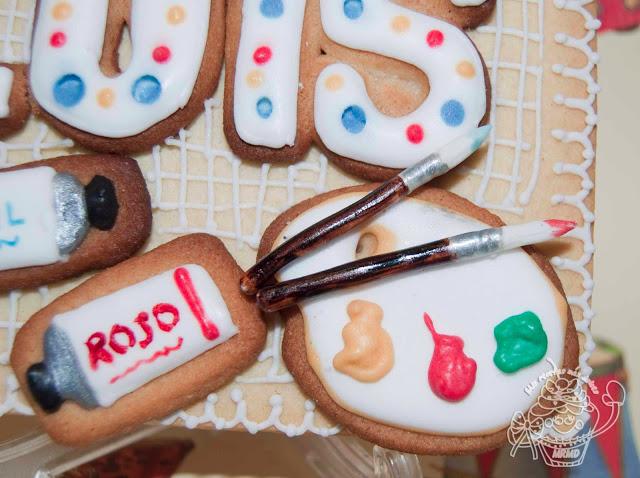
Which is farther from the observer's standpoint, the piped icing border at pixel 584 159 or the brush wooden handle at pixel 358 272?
the piped icing border at pixel 584 159

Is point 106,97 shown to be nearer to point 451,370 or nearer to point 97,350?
point 97,350

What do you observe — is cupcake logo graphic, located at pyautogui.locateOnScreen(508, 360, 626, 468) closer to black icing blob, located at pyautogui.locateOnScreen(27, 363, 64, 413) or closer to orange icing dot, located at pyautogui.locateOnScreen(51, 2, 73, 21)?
black icing blob, located at pyautogui.locateOnScreen(27, 363, 64, 413)

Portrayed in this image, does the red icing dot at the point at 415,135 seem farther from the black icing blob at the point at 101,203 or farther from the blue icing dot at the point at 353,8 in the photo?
the black icing blob at the point at 101,203

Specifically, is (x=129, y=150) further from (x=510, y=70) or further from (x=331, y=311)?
(x=510, y=70)

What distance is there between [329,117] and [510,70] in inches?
11.9

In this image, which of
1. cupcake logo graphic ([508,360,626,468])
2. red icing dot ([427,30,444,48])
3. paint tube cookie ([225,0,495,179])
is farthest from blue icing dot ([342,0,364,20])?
cupcake logo graphic ([508,360,626,468])

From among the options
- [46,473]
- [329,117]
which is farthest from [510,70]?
[46,473]

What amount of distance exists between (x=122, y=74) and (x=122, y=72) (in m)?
0.03

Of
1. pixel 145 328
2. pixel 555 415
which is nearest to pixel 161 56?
pixel 145 328

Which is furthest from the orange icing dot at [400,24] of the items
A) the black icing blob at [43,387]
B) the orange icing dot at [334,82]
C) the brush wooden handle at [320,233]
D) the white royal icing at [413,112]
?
the black icing blob at [43,387]

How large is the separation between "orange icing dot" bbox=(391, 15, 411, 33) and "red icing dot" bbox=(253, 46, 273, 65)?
0.57 ft

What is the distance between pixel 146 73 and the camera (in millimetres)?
963

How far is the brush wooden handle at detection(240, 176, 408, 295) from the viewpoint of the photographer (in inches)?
35.8

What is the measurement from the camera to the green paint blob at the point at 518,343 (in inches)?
35.6
